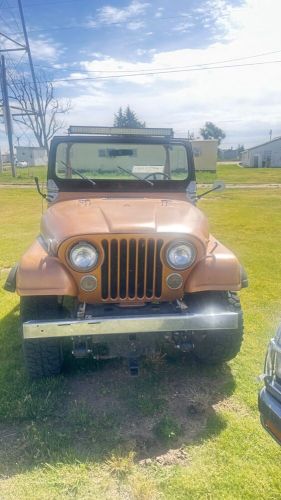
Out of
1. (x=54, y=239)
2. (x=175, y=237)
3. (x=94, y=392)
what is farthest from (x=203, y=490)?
(x=54, y=239)

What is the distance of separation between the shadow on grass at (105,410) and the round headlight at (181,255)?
1109mm

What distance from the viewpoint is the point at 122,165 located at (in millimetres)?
4133

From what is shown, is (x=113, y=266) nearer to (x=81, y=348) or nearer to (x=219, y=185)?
(x=81, y=348)

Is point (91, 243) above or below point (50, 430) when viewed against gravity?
above

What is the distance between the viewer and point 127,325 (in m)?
2.63

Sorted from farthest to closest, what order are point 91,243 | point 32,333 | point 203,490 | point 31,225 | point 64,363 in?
point 31,225 → point 64,363 → point 91,243 → point 32,333 → point 203,490

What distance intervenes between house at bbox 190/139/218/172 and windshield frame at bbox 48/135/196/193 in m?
29.8

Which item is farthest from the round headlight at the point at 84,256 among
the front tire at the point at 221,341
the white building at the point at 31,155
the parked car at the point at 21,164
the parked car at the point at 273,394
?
the white building at the point at 31,155

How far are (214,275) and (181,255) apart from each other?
1.02 feet

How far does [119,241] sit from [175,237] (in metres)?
0.41

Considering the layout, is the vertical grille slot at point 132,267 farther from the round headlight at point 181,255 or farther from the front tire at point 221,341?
the front tire at point 221,341

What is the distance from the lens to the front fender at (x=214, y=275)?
2.88 metres

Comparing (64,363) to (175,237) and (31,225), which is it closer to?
(175,237)

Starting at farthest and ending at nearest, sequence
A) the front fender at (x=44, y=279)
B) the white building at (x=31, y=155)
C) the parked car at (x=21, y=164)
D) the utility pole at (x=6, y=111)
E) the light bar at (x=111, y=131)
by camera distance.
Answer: the white building at (x=31, y=155) → the parked car at (x=21, y=164) → the utility pole at (x=6, y=111) → the light bar at (x=111, y=131) → the front fender at (x=44, y=279)
